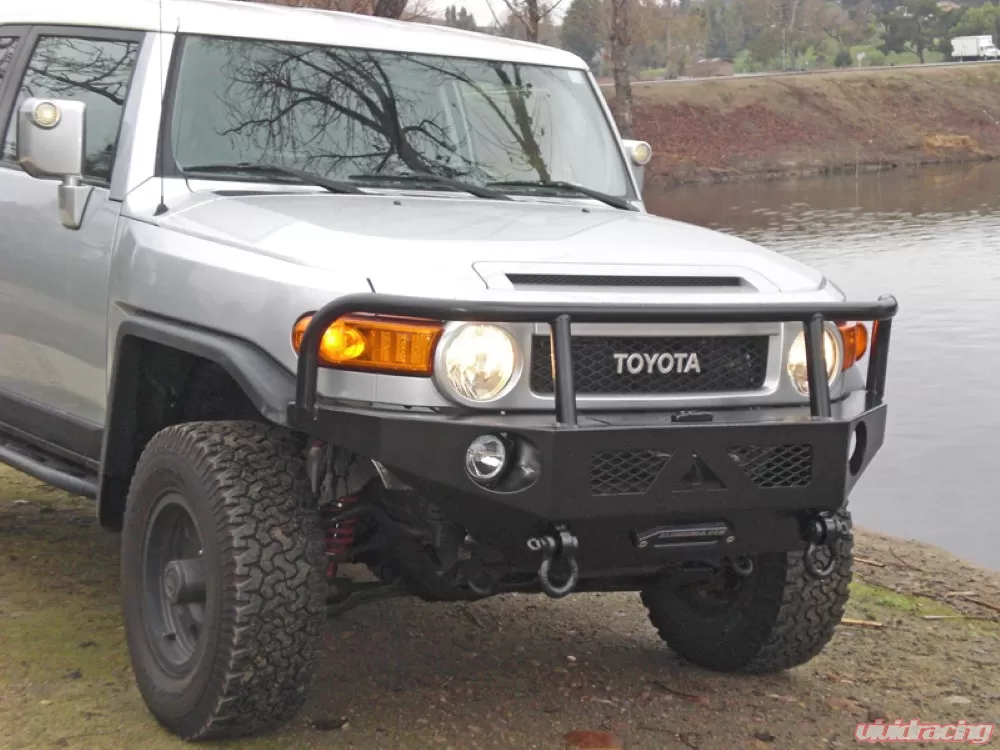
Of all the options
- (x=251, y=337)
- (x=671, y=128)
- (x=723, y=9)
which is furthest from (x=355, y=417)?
(x=723, y=9)

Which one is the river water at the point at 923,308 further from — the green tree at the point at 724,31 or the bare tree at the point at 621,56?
the green tree at the point at 724,31

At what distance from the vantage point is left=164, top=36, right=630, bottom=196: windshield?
16.3ft

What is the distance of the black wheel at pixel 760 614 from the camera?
4.81 meters

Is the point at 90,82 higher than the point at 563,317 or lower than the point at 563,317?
higher

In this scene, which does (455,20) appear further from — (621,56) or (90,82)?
(90,82)

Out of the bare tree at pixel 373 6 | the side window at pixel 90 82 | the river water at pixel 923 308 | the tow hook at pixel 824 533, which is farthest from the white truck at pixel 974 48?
the tow hook at pixel 824 533

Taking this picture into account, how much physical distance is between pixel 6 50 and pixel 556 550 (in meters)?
3.47

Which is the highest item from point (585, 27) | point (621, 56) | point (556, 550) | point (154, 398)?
point (585, 27)

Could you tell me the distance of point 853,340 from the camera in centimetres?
441

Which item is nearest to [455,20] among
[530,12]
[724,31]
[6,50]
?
[530,12]

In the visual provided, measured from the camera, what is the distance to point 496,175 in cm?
533

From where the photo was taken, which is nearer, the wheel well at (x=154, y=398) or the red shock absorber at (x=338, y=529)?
the red shock absorber at (x=338, y=529)

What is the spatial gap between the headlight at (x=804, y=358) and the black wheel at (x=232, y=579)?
1.38 meters

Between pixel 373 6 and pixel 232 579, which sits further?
pixel 373 6
